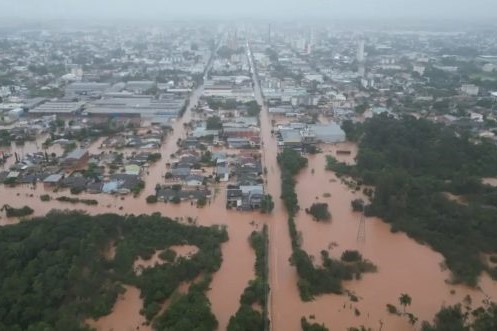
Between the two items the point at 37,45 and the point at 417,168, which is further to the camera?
the point at 37,45

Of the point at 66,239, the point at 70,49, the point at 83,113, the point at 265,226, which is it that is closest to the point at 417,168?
the point at 265,226

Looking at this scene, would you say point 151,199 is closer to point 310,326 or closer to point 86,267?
point 86,267

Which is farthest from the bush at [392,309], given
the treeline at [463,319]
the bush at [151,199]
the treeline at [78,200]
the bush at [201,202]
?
the treeline at [78,200]

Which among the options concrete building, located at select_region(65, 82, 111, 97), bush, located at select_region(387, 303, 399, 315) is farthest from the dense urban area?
concrete building, located at select_region(65, 82, 111, 97)

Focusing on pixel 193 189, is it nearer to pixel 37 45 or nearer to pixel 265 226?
pixel 265 226

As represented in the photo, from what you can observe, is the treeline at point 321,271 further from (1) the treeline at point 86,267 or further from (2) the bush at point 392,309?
(1) the treeline at point 86,267

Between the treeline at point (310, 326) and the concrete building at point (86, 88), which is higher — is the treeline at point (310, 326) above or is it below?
below
